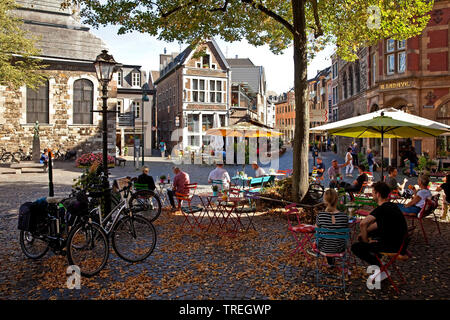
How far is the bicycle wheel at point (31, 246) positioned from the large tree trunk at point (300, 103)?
240 inches

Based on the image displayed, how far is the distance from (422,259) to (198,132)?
33.3m

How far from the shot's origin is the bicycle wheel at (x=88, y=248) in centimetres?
520

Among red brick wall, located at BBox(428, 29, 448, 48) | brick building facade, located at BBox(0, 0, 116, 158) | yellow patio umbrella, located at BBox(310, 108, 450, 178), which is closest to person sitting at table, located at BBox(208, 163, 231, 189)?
yellow patio umbrella, located at BBox(310, 108, 450, 178)

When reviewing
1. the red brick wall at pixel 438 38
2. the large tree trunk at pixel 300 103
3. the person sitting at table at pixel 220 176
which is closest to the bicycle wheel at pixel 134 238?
the person sitting at table at pixel 220 176

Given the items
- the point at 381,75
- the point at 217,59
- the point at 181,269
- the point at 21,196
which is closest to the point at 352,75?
the point at 381,75

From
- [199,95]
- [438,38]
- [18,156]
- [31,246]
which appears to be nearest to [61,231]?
[31,246]

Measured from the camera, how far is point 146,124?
143 feet

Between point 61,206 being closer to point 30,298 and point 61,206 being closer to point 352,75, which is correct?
point 30,298

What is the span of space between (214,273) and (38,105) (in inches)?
1002

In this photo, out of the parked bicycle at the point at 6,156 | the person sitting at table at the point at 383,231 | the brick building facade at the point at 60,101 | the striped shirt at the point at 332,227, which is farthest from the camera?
the brick building facade at the point at 60,101

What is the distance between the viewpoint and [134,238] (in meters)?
5.99

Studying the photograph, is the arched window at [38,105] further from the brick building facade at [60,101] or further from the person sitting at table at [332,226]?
the person sitting at table at [332,226]

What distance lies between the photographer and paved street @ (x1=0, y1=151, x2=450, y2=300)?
458 centimetres

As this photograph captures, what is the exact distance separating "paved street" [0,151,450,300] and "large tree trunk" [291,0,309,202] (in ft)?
7.15
